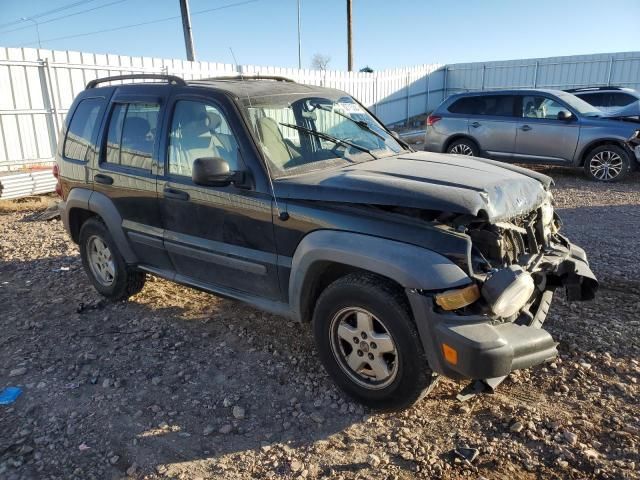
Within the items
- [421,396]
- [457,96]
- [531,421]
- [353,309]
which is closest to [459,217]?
[353,309]

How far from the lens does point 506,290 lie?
2.70 m

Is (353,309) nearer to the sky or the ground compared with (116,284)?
nearer to the sky

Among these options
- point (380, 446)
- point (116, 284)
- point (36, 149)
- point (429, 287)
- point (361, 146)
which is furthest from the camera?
point (36, 149)

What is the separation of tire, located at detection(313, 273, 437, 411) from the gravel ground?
0.63ft

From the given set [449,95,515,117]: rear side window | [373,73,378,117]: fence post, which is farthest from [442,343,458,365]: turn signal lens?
[373,73,378,117]: fence post

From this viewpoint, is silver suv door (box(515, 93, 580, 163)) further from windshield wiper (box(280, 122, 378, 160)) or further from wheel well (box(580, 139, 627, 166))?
windshield wiper (box(280, 122, 378, 160))

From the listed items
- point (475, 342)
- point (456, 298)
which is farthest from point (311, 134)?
point (475, 342)

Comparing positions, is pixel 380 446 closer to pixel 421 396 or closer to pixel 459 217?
pixel 421 396

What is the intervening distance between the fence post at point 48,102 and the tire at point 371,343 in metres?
9.66

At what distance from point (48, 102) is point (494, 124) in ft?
30.8

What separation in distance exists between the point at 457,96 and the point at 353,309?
9428 millimetres

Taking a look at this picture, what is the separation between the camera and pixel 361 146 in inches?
160

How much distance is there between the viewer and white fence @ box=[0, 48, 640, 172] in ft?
34.2

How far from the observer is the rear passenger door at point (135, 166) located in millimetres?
4172
